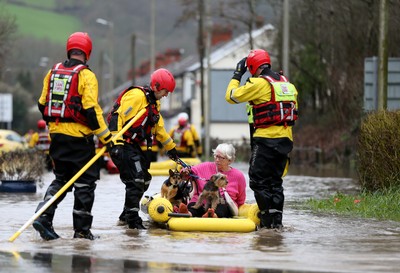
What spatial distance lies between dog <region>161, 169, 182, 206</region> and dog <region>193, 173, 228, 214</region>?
34cm

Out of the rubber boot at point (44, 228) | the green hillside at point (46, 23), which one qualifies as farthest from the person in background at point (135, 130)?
the green hillside at point (46, 23)

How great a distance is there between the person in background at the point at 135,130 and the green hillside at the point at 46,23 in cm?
9916

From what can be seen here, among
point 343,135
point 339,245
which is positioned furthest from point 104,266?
point 343,135

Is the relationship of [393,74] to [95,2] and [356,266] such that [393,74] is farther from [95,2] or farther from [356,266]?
[95,2]

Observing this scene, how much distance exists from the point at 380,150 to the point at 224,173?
173 inches

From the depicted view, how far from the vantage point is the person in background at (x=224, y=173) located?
1423 cm

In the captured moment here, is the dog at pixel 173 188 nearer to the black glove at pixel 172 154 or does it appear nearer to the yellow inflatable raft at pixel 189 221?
the black glove at pixel 172 154

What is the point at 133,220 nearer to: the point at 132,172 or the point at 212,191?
the point at 132,172

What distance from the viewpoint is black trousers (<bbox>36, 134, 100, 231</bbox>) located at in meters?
12.5

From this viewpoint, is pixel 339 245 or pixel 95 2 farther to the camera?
pixel 95 2

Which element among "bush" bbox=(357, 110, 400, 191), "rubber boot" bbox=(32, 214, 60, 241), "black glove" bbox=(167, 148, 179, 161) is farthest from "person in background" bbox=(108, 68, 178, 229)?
"bush" bbox=(357, 110, 400, 191)

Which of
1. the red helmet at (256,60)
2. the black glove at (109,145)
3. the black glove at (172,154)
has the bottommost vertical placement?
the black glove at (172,154)

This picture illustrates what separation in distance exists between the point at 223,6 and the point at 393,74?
98.4 feet

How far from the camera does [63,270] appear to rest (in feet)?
32.6
